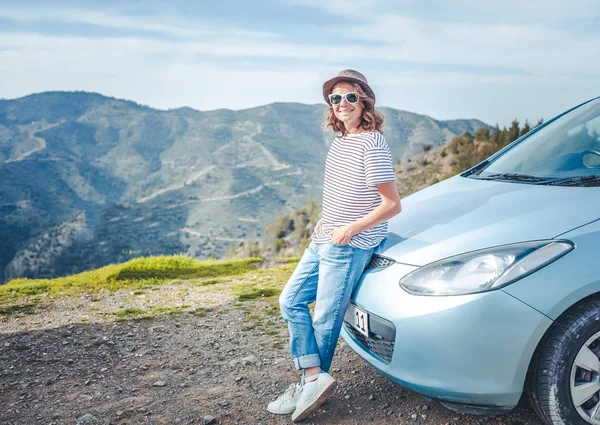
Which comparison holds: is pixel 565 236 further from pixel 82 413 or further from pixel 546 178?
pixel 82 413

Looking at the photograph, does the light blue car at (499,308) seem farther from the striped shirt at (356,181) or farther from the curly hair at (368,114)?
the curly hair at (368,114)

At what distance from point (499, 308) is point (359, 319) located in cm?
73

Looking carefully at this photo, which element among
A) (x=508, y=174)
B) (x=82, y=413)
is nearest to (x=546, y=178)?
(x=508, y=174)

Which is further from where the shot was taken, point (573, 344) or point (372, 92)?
point (372, 92)

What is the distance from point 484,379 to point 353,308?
0.74m

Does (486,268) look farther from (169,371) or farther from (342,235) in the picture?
(169,371)

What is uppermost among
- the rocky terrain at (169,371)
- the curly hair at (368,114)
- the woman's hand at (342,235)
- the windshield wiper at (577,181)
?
the curly hair at (368,114)

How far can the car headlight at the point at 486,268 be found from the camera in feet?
7.11

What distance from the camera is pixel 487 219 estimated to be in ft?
8.17

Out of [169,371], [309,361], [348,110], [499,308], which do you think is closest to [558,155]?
[348,110]

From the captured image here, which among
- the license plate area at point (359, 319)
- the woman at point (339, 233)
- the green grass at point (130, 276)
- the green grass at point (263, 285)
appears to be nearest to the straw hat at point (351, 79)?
the woman at point (339, 233)

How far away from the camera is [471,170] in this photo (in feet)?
12.0

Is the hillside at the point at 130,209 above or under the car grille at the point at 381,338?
under

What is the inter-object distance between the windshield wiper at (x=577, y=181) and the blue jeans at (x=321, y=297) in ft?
3.49
